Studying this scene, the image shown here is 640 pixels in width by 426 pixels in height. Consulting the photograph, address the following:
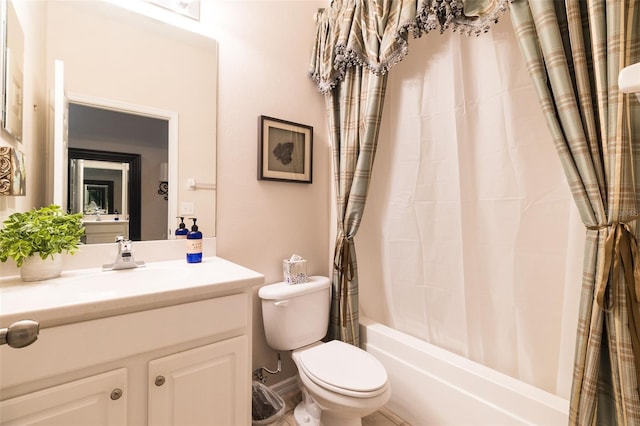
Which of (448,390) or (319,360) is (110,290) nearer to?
(319,360)

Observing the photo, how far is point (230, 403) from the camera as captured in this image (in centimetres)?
105

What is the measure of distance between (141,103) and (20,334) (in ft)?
3.79

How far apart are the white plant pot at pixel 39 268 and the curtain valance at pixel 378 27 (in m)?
1.54

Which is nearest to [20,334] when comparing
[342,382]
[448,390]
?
[342,382]

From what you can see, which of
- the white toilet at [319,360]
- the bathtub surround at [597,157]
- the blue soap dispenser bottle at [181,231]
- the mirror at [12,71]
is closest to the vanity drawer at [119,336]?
the white toilet at [319,360]

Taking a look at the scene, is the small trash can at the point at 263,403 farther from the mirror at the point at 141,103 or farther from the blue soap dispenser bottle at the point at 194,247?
the mirror at the point at 141,103

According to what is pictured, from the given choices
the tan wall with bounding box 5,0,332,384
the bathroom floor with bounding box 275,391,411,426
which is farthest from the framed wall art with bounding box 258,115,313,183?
the bathroom floor with bounding box 275,391,411,426

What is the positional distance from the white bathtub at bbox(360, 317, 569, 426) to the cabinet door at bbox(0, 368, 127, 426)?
121 centimetres

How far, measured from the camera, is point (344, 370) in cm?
128

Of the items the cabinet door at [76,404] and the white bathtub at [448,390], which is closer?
the cabinet door at [76,404]

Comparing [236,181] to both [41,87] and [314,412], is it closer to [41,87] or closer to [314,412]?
[41,87]

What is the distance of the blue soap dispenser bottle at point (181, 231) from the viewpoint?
142 centimetres

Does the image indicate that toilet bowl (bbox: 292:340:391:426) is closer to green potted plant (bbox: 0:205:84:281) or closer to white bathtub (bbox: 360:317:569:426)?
white bathtub (bbox: 360:317:569:426)

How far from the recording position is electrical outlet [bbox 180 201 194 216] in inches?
56.6
